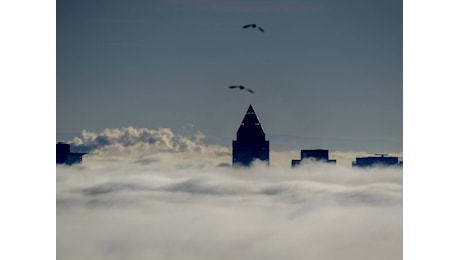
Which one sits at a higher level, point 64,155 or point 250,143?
point 250,143

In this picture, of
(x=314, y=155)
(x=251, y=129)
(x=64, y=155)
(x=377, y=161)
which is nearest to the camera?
(x=64, y=155)

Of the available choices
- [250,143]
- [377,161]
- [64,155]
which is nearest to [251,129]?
[250,143]

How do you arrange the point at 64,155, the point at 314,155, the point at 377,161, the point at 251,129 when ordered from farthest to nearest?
the point at 377,161 → the point at 314,155 → the point at 251,129 → the point at 64,155

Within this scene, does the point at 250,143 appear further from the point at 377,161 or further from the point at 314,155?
the point at 377,161

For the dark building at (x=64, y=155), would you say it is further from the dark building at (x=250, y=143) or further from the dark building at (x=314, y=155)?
the dark building at (x=314, y=155)
